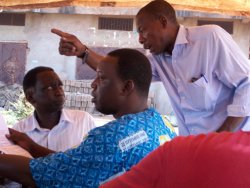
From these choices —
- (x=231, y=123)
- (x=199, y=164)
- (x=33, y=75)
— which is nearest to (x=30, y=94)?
(x=33, y=75)

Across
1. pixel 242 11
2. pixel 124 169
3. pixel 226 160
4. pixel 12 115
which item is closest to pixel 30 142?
pixel 124 169

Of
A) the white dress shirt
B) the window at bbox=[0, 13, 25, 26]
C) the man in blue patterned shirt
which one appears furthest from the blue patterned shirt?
the window at bbox=[0, 13, 25, 26]

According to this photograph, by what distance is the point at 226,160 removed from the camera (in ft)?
2.90

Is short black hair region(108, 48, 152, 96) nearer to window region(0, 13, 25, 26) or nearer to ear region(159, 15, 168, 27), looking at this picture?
ear region(159, 15, 168, 27)

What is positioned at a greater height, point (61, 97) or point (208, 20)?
point (208, 20)

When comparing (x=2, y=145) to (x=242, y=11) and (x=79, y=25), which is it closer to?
(x=242, y=11)

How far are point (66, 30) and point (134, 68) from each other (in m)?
10.2

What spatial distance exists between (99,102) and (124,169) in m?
0.33

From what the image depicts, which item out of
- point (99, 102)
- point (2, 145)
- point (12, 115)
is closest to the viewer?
point (99, 102)

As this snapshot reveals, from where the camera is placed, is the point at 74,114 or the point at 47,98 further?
the point at 74,114

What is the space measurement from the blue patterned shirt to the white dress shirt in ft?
3.52

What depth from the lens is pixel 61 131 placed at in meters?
2.68

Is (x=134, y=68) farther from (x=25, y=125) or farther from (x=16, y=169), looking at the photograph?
(x=25, y=125)

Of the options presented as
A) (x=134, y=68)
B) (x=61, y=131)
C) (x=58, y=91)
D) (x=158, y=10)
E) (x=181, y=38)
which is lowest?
(x=61, y=131)
